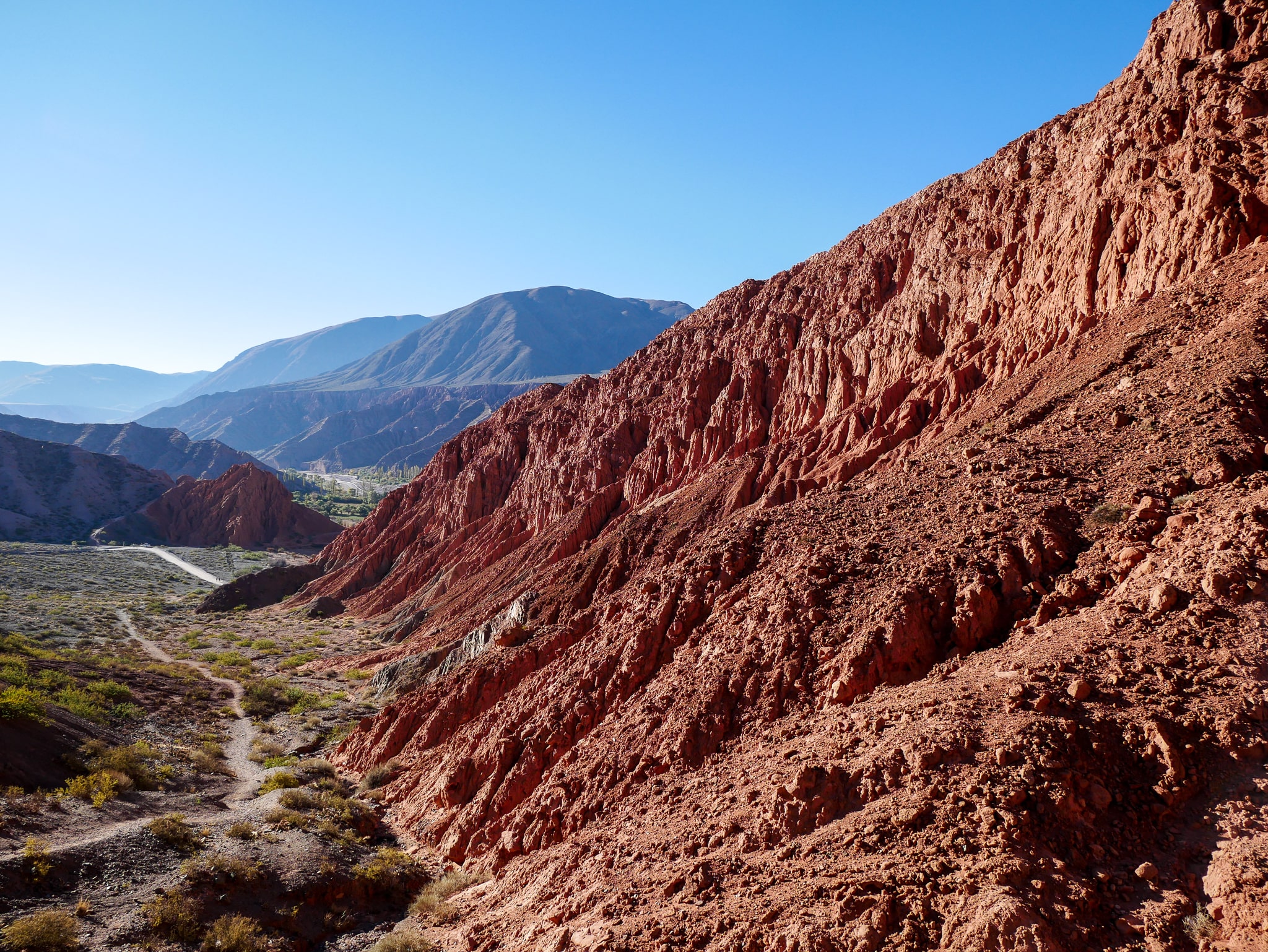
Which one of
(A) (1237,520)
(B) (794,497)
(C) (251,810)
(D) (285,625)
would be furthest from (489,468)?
(A) (1237,520)

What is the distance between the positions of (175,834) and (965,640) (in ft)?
61.6

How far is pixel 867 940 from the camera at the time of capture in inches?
365

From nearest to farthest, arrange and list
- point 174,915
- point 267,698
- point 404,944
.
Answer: point 404,944 < point 174,915 < point 267,698

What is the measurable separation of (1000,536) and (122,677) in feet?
121

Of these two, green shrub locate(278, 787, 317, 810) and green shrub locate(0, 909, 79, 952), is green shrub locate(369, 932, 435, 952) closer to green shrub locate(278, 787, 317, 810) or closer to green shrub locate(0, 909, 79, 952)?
green shrub locate(0, 909, 79, 952)

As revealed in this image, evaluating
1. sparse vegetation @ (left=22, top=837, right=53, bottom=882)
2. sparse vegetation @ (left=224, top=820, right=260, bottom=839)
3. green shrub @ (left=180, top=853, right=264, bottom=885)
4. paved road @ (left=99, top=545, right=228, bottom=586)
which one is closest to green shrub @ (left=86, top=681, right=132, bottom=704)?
sparse vegetation @ (left=224, top=820, right=260, bottom=839)

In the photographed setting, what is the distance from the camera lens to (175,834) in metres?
17.9

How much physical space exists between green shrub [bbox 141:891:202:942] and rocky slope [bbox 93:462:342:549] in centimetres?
10983

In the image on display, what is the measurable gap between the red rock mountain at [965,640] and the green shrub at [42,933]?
7.04m

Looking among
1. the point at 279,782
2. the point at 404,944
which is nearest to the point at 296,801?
the point at 279,782

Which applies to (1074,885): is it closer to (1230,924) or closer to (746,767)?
(1230,924)

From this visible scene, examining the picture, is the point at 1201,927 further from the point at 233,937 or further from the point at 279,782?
the point at 279,782

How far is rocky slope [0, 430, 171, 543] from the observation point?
385 feet

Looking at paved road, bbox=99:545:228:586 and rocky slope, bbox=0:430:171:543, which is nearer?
paved road, bbox=99:545:228:586
